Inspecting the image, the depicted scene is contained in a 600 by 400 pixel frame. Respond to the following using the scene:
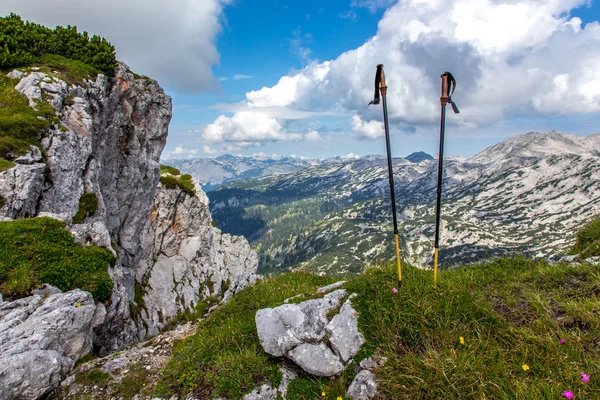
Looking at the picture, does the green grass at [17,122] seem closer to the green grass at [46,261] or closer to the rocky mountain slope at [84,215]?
the rocky mountain slope at [84,215]

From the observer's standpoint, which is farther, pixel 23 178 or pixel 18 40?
pixel 18 40

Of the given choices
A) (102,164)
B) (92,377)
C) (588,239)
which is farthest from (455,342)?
(102,164)

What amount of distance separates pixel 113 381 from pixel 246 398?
4940mm

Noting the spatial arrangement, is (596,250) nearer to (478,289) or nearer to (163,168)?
(478,289)

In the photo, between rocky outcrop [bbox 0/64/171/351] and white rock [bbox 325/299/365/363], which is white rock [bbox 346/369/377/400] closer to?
white rock [bbox 325/299/365/363]

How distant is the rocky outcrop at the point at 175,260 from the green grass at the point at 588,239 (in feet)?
134

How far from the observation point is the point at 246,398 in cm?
692

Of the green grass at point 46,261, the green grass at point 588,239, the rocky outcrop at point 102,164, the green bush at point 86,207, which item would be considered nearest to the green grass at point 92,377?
the green grass at point 46,261

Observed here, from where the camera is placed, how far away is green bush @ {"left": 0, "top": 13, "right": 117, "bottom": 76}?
2286cm

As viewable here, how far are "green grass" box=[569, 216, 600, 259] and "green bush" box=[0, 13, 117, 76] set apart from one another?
129 ft

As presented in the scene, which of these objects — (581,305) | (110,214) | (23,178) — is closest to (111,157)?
(110,214)

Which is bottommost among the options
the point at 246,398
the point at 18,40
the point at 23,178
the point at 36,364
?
the point at 246,398

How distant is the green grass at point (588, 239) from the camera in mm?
10883

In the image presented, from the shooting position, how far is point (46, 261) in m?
11.4
